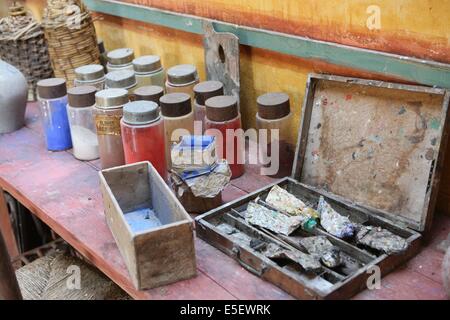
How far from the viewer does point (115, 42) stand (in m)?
2.44

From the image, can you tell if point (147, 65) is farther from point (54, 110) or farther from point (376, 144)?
point (376, 144)

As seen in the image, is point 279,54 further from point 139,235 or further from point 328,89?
point 139,235

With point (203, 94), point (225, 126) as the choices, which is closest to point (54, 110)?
point (203, 94)

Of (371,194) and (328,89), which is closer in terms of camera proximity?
(371,194)

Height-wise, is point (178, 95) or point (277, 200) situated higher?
point (178, 95)

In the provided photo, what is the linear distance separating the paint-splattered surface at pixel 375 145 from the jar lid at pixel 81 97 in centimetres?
70

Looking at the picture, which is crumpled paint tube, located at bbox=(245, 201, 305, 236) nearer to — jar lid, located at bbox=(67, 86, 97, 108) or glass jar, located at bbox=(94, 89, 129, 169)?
glass jar, located at bbox=(94, 89, 129, 169)

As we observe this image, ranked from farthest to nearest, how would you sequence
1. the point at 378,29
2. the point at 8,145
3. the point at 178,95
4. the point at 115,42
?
1. the point at 115,42
2. the point at 8,145
3. the point at 178,95
4. the point at 378,29

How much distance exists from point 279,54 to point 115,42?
100 cm

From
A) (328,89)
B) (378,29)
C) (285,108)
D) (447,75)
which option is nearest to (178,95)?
(285,108)

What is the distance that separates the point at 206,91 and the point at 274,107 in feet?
0.80

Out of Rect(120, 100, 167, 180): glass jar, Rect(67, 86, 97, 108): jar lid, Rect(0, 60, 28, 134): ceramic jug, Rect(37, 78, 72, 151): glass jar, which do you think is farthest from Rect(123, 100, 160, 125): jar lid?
Rect(0, 60, 28, 134): ceramic jug

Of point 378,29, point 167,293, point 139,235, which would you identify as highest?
point 378,29

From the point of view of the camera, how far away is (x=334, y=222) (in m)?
1.34
